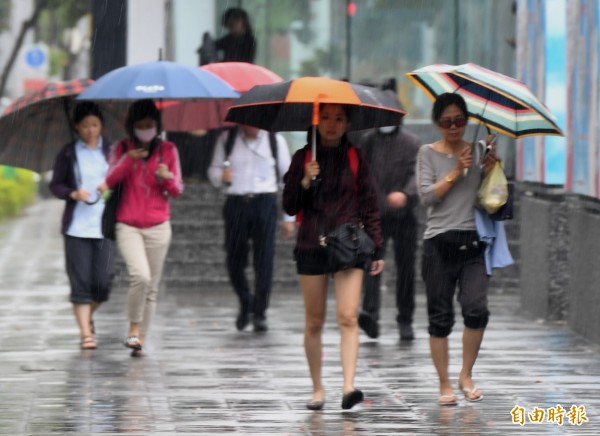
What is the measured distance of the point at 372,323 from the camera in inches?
451

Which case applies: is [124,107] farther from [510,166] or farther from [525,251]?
[510,166]

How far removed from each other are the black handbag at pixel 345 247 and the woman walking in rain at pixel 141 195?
2515 mm

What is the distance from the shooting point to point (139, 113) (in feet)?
35.1

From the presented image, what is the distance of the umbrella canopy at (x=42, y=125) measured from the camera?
36.5 feet

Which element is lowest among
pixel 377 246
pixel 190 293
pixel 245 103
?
pixel 190 293

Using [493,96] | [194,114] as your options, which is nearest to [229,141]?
[194,114]

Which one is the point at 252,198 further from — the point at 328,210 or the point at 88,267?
the point at 328,210

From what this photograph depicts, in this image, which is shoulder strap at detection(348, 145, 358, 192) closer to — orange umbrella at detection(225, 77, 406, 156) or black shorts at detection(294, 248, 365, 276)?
orange umbrella at detection(225, 77, 406, 156)

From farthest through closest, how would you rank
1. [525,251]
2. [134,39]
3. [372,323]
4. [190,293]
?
[134,39], [190,293], [525,251], [372,323]

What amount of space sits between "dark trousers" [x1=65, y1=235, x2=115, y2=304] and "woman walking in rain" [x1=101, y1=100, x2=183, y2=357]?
18.2 inches

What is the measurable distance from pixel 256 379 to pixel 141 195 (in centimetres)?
177

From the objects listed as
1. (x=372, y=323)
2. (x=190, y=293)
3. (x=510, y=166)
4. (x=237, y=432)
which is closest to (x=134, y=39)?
(x=190, y=293)

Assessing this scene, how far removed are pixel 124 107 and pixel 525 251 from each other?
4.08 meters

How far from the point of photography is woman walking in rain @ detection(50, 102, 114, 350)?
1105cm
